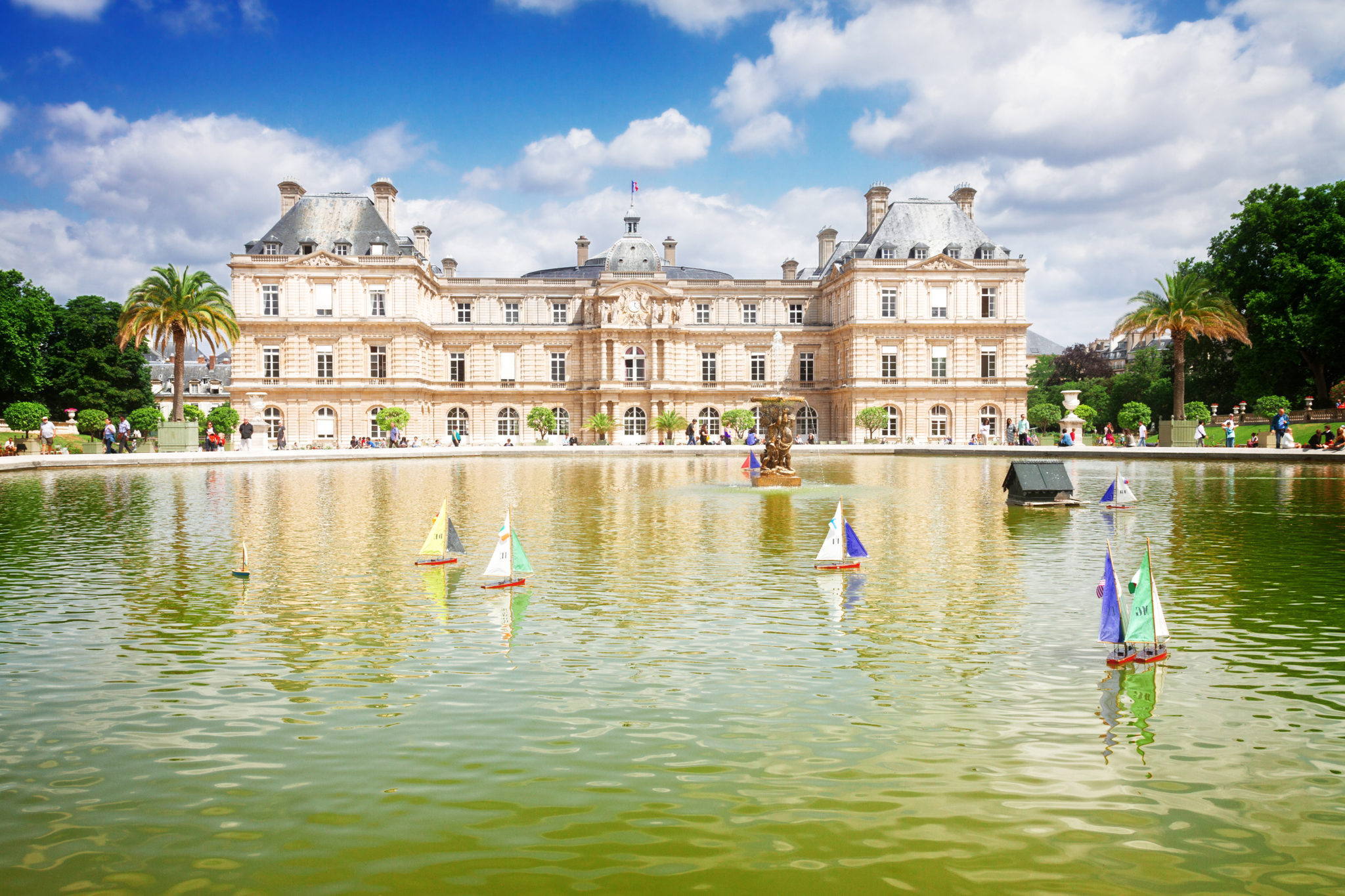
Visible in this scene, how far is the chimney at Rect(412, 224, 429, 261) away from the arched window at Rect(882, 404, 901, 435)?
37.5 meters

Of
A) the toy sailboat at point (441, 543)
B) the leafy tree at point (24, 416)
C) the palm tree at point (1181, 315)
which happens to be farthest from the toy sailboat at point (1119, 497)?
the leafy tree at point (24, 416)

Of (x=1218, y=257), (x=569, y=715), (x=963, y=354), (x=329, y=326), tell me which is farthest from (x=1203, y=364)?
(x=569, y=715)

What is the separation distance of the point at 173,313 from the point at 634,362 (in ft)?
101

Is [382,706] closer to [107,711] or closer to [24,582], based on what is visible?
[107,711]

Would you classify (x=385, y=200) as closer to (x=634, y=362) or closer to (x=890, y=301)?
(x=634, y=362)

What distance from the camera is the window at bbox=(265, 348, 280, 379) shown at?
2418 inches

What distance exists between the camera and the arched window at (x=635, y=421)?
6625 cm

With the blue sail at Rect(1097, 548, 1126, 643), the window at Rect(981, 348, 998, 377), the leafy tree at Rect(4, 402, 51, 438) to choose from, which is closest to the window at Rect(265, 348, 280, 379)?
the leafy tree at Rect(4, 402, 51, 438)

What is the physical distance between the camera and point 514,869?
4188 millimetres

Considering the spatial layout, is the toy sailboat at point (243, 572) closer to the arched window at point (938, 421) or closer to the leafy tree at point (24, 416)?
the leafy tree at point (24, 416)

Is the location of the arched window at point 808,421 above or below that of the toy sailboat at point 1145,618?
above

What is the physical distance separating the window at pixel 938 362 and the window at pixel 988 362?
255 cm

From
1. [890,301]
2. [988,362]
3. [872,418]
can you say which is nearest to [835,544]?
[872,418]

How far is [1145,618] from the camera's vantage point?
277 inches
